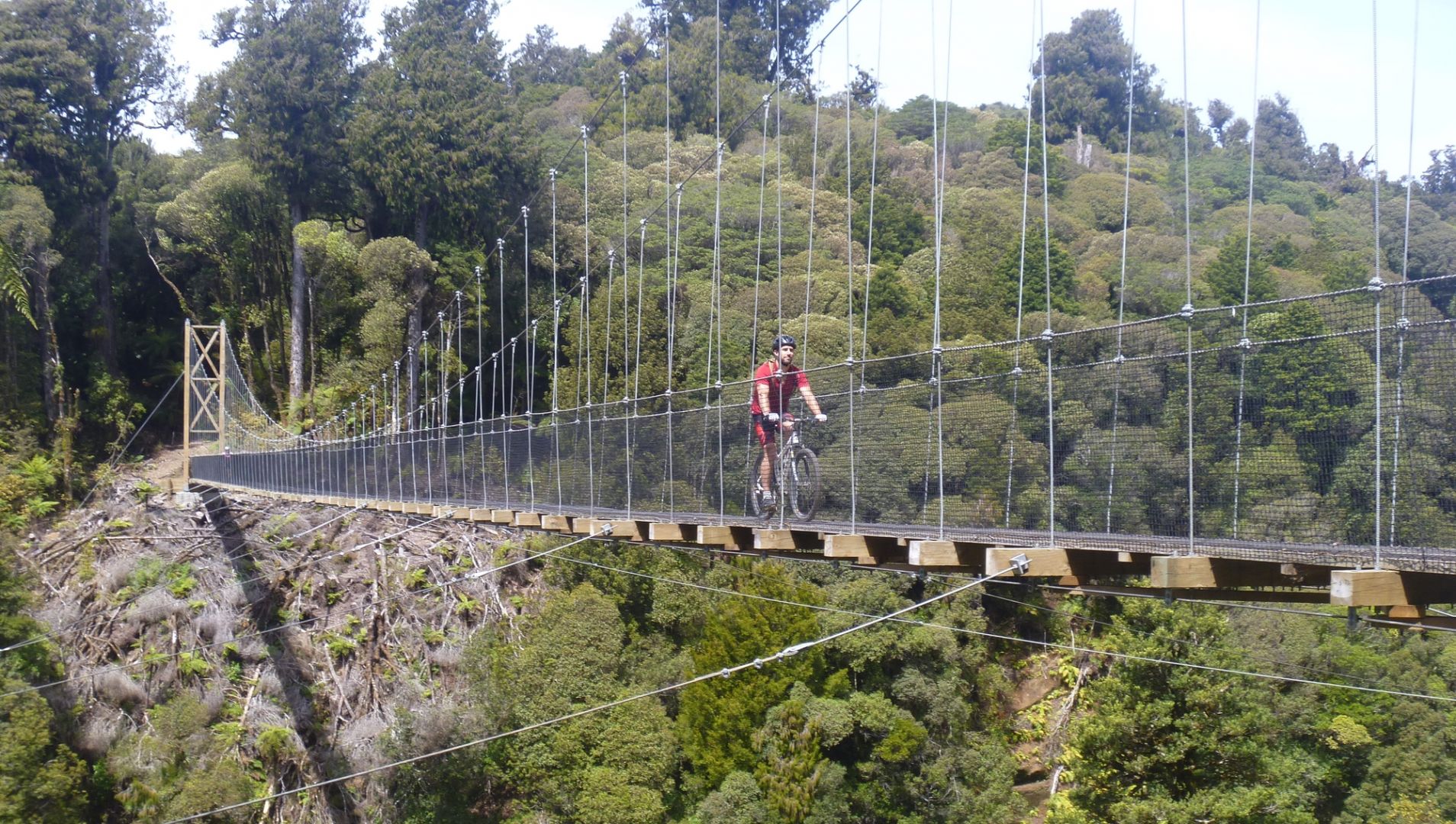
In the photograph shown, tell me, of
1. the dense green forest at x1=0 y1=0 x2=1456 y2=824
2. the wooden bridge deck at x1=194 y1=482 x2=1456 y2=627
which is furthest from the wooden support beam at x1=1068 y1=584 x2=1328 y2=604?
the dense green forest at x1=0 y1=0 x2=1456 y2=824

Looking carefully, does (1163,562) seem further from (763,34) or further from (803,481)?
(763,34)

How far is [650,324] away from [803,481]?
13472 millimetres

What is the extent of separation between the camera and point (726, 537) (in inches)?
280

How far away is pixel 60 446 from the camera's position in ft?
75.0

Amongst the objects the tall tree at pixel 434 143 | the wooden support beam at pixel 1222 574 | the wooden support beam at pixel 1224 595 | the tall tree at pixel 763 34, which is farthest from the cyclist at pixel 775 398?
the tall tree at pixel 763 34

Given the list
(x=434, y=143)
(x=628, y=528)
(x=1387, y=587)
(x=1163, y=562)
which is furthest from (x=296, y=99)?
(x=1387, y=587)

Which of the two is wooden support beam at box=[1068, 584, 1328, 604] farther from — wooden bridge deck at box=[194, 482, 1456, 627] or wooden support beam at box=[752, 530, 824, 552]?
wooden support beam at box=[752, 530, 824, 552]

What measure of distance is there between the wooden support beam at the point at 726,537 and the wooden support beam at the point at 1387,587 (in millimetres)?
3625

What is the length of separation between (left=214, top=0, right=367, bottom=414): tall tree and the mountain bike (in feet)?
65.3

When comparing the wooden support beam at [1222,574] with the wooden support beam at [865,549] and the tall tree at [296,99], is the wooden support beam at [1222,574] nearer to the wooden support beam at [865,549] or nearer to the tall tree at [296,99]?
the wooden support beam at [865,549]

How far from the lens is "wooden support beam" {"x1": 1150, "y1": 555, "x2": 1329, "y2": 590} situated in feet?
13.4

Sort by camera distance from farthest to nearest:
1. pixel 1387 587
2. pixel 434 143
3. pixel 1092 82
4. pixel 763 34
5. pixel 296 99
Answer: pixel 1092 82 < pixel 763 34 < pixel 296 99 < pixel 434 143 < pixel 1387 587

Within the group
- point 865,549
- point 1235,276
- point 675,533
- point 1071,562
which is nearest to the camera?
point 1071,562

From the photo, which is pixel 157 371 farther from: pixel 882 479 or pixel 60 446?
pixel 882 479
